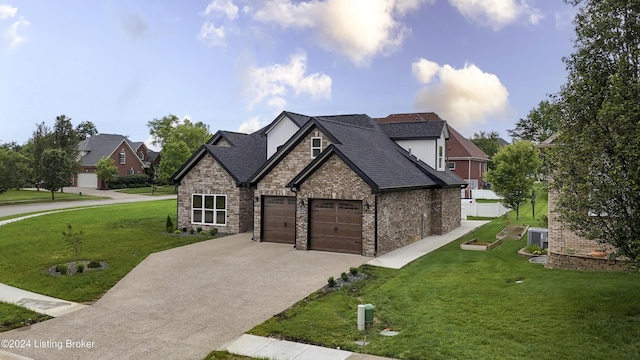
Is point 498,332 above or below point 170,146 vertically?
below

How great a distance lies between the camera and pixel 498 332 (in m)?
9.72

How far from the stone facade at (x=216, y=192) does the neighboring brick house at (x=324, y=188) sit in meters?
0.06

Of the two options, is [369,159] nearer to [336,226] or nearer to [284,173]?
[336,226]

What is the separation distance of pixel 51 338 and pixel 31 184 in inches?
2576

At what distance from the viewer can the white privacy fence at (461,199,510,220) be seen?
3359 centimetres

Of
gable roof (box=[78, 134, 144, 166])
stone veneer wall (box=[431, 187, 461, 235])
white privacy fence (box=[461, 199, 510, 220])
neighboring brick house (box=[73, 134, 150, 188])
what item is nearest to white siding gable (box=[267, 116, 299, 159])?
stone veneer wall (box=[431, 187, 461, 235])

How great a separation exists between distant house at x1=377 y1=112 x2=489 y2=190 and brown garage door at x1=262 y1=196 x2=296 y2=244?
9665 millimetres

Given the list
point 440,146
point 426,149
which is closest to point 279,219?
point 426,149

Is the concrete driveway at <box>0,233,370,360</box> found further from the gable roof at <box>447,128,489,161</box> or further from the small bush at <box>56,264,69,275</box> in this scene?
the gable roof at <box>447,128,489,161</box>

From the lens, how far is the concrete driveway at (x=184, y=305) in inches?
375

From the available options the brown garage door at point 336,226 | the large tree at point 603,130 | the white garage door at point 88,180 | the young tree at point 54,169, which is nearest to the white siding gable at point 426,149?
the brown garage door at point 336,226

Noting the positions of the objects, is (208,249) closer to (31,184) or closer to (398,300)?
(398,300)

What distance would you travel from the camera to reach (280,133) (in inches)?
1050

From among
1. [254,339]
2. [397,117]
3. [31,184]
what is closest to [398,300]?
[254,339]
